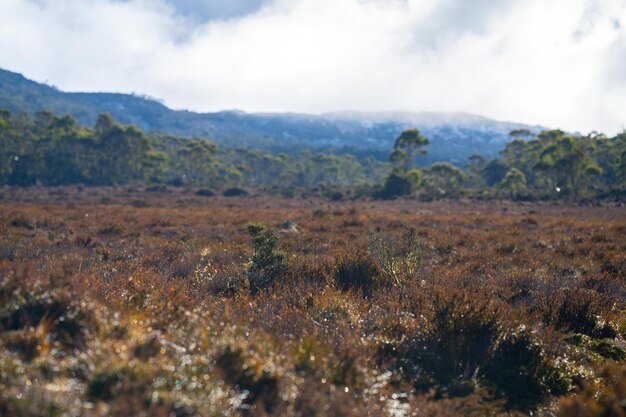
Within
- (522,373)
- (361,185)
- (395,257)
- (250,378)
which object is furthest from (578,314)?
(361,185)

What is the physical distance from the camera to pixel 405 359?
4082 millimetres

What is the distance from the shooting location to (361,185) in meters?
71.1

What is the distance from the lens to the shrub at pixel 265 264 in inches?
263

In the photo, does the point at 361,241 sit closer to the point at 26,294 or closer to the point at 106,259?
the point at 106,259

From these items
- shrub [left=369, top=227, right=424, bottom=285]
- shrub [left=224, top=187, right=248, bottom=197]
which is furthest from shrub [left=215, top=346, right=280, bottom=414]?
shrub [left=224, top=187, right=248, bottom=197]

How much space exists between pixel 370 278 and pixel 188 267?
3065 millimetres

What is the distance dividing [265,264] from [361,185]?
212 feet

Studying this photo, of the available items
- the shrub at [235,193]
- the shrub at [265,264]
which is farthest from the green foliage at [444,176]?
the shrub at [265,264]

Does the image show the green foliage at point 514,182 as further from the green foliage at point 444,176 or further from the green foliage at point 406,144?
the green foliage at point 406,144

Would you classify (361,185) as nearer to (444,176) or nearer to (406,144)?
(406,144)

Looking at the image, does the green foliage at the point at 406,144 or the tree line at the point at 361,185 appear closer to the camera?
the tree line at the point at 361,185

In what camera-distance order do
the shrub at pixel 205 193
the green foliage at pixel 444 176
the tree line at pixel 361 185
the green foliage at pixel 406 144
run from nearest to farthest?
1. the shrub at pixel 205 193
2. the tree line at pixel 361 185
3. the green foliage at pixel 406 144
4. the green foliage at pixel 444 176

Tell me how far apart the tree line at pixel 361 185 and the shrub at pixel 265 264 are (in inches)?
1475

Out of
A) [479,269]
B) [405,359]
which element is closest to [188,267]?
[405,359]
